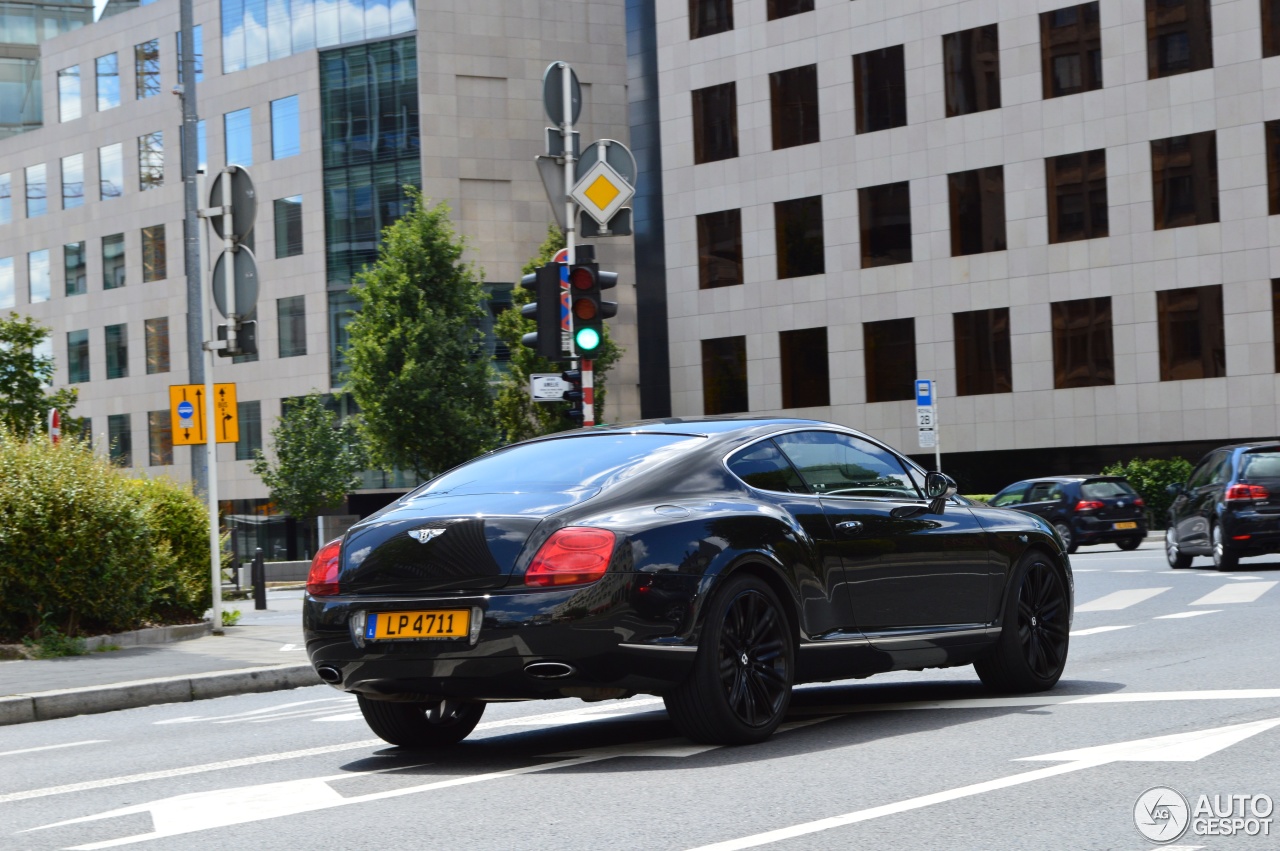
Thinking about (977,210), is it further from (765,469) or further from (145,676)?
(765,469)

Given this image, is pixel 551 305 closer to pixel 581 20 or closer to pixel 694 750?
pixel 694 750

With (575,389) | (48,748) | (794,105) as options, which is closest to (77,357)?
(794,105)

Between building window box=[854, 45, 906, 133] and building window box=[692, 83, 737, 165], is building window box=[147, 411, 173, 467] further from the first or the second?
building window box=[854, 45, 906, 133]

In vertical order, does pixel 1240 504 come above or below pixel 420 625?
below

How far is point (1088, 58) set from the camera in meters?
41.8

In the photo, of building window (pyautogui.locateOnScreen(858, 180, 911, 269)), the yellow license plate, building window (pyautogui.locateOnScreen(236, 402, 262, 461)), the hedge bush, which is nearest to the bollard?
the hedge bush

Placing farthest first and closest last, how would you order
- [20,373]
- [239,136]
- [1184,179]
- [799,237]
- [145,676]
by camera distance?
[239,136] → [799,237] → [1184,179] → [20,373] → [145,676]

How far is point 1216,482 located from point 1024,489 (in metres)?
12.4

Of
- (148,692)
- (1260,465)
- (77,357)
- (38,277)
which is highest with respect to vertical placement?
(38,277)

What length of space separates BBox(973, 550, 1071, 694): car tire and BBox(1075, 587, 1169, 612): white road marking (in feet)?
25.4

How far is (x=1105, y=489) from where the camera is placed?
33.5 meters

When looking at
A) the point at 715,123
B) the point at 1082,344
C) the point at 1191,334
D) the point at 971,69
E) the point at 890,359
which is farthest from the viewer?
the point at 715,123

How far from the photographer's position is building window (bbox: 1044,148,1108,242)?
137 feet

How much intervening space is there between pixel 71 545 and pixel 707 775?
9709 mm
